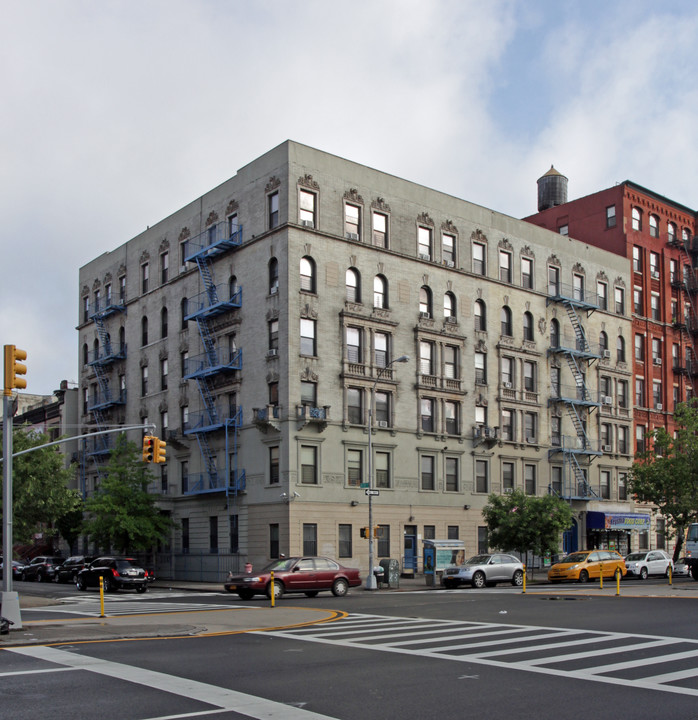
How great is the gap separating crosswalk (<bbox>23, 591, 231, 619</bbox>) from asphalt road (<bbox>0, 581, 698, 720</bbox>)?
837 cm

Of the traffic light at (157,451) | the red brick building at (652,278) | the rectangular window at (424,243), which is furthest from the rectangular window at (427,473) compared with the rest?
the traffic light at (157,451)

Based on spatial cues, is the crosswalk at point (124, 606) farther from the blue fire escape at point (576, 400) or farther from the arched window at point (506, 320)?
the blue fire escape at point (576, 400)

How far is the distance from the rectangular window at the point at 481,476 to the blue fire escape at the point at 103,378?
24249mm

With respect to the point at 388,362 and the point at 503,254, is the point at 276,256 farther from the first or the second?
the point at 503,254

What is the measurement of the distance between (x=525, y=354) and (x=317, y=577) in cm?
2907

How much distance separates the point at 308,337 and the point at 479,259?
48.8ft

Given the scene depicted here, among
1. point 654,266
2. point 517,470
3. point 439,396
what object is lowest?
point 517,470

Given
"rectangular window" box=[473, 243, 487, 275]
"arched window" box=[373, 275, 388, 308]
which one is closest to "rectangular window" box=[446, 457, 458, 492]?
"arched window" box=[373, 275, 388, 308]

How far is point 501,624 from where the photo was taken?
789 inches

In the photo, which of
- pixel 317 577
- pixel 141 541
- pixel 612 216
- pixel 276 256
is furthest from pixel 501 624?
pixel 612 216

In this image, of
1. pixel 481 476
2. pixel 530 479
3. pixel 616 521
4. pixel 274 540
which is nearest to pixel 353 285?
pixel 274 540

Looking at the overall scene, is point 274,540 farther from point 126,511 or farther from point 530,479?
point 530,479

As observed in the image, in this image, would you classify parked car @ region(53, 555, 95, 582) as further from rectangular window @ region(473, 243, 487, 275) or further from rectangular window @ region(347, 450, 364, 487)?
rectangular window @ region(473, 243, 487, 275)

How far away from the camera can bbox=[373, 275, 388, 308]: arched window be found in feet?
160
